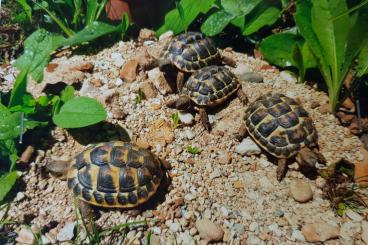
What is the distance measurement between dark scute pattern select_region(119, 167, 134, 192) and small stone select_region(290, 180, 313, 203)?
1.24 m

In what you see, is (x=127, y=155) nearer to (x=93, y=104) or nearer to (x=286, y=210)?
(x=93, y=104)

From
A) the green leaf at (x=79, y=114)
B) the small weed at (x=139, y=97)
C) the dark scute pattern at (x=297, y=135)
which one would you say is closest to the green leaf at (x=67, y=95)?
the green leaf at (x=79, y=114)

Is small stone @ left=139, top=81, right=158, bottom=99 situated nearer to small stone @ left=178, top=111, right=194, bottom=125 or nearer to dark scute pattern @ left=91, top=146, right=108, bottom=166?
small stone @ left=178, top=111, right=194, bottom=125

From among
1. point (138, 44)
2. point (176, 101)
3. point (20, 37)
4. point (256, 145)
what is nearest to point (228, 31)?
point (138, 44)

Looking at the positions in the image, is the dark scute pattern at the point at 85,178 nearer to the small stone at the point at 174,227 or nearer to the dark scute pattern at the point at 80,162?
the dark scute pattern at the point at 80,162

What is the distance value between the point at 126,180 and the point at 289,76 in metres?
2.02

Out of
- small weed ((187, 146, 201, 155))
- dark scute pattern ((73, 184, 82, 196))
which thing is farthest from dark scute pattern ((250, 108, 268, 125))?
dark scute pattern ((73, 184, 82, 196))

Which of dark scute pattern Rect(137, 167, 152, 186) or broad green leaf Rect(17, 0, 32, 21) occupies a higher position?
broad green leaf Rect(17, 0, 32, 21)

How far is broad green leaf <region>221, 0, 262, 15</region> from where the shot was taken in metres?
3.62

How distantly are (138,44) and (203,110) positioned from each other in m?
1.19

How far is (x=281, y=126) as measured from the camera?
119 inches

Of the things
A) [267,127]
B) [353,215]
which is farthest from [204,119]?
[353,215]

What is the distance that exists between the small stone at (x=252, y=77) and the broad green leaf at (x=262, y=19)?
1.38ft

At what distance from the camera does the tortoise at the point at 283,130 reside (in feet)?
9.52
